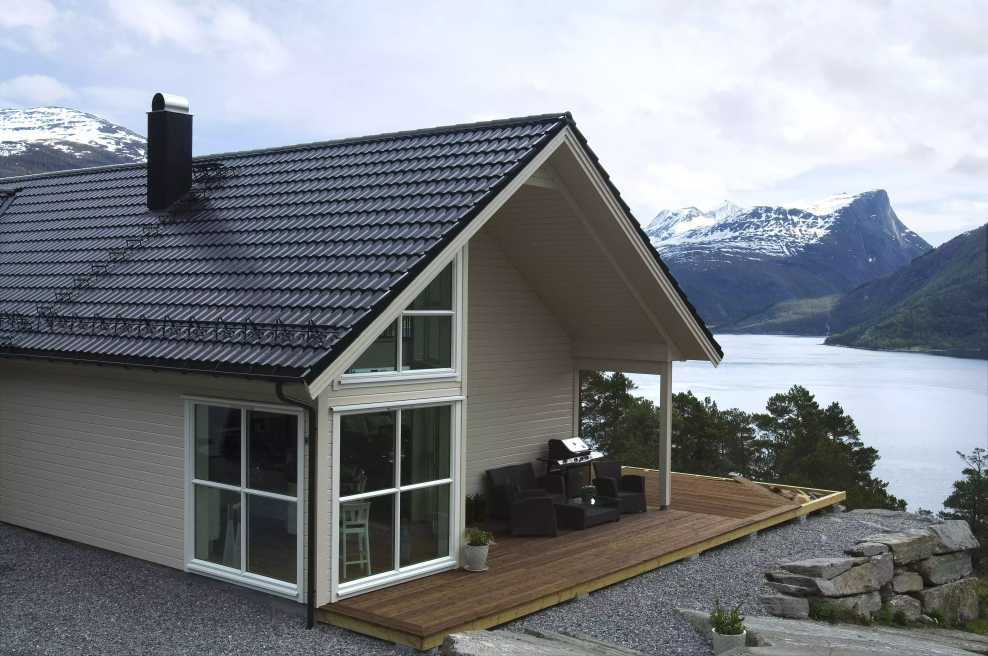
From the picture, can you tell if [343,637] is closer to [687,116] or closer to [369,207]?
[369,207]

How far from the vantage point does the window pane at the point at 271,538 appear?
8656mm

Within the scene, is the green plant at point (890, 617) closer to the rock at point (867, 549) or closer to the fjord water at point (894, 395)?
the rock at point (867, 549)

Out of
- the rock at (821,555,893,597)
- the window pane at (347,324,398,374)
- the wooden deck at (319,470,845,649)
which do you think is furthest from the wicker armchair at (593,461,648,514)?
the window pane at (347,324,398,374)

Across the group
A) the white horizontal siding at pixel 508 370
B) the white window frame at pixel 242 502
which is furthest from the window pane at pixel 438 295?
the white horizontal siding at pixel 508 370

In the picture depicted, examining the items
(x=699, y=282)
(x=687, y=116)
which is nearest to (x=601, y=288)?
(x=687, y=116)

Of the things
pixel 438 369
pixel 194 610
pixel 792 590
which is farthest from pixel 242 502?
pixel 792 590

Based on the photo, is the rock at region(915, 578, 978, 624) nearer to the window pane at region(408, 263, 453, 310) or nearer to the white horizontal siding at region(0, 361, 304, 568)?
the window pane at region(408, 263, 453, 310)

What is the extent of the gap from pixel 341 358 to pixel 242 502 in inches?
80.9

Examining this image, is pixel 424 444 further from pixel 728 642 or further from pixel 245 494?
pixel 728 642

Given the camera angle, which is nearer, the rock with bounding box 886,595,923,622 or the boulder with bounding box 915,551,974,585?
the rock with bounding box 886,595,923,622

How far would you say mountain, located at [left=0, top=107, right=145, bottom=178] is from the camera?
12938cm

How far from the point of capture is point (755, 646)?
27.1 feet

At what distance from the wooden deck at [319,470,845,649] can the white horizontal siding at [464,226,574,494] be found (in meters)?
1.58

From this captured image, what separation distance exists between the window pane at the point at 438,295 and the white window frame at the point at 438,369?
4 cm
